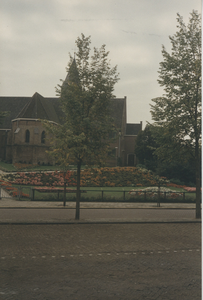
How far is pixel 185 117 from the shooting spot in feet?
45.0

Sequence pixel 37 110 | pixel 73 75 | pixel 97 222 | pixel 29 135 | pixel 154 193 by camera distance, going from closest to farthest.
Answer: pixel 97 222, pixel 73 75, pixel 154 193, pixel 29 135, pixel 37 110

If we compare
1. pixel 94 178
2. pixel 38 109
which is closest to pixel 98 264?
pixel 94 178

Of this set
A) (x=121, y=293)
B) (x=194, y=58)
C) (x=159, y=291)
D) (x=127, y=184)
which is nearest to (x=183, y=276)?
(x=159, y=291)

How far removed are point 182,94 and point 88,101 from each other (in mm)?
4503

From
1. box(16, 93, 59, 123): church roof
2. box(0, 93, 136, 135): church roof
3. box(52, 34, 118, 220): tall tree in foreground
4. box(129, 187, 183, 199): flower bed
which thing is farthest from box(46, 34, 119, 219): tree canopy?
box(16, 93, 59, 123): church roof

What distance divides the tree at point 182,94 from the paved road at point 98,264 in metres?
5.01

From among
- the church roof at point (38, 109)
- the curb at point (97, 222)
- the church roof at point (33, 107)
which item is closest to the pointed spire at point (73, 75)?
the curb at point (97, 222)

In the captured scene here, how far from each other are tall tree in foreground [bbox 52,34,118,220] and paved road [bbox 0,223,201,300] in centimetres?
369

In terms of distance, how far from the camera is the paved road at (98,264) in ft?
17.1

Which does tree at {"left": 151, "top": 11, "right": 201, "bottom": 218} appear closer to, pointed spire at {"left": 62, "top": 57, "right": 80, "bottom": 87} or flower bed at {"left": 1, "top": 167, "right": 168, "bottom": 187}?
pointed spire at {"left": 62, "top": 57, "right": 80, "bottom": 87}

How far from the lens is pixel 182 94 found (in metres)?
14.0

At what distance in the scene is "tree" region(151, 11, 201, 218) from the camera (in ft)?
44.4

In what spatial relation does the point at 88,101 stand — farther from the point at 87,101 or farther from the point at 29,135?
the point at 29,135

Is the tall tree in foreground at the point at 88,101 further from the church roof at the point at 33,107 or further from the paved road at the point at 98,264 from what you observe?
the church roof at the point at 33,107
